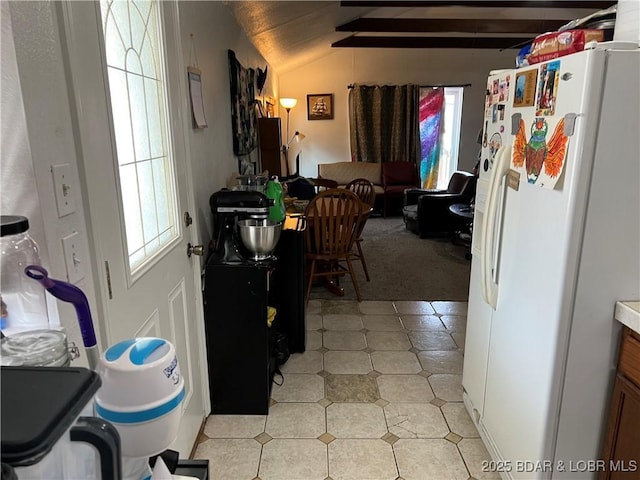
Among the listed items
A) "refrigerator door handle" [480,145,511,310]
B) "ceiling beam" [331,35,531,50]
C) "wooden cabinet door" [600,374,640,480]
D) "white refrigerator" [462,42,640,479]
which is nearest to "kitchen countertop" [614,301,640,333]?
"white refrigerator" [462,42,640,479]

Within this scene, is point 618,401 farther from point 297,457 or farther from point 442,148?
point 442,148

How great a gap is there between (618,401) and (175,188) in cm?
162

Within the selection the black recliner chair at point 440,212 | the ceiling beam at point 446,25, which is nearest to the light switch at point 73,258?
the black recliner chair at point 440,212

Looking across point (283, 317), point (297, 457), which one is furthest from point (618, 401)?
point (283, 317)

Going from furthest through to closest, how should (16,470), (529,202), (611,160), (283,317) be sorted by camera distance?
1. (283,317)
2. (529,202)
3. (611,160)
4. (16,470)

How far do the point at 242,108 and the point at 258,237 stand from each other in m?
1.57

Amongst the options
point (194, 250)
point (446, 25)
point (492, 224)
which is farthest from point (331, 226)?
point (446, 25)

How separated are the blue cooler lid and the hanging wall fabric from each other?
2577mm

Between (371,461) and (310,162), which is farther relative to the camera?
(310,162)

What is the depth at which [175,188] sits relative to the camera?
64.8 inches

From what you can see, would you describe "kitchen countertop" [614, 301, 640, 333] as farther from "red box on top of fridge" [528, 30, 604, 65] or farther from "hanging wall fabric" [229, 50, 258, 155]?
"hanging wall fabric" [229, 50, 258, 155]

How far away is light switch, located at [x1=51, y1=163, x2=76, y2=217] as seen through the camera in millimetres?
863

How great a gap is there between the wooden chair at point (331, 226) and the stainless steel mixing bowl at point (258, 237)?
1.20 meters

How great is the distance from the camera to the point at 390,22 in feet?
17.5
